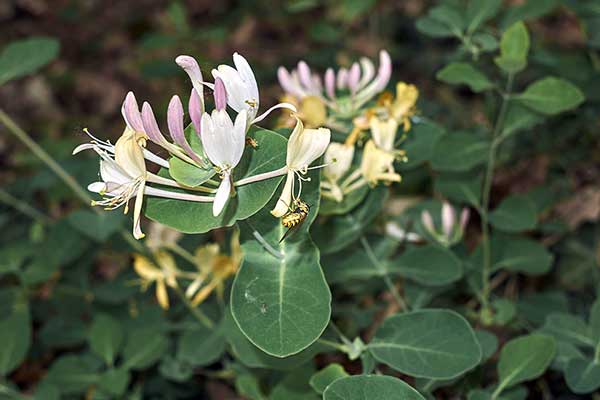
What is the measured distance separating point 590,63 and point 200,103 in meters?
1.52

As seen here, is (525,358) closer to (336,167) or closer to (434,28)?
(336,167)

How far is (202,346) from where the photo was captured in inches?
66.5

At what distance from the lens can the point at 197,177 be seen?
1.06 metres

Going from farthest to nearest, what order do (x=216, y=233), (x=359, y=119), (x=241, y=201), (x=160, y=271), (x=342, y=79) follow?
(x=216, y=233) → (x=160, y=271) → (x=342, y=79) → (x=359, y=119) → (x=241, y=201)

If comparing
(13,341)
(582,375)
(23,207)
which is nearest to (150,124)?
(582,375)

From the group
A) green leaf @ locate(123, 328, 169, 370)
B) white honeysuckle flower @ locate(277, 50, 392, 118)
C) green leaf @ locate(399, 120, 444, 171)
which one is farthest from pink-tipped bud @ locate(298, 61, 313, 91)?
green leaf @ locate(123, 328, 169, 370)

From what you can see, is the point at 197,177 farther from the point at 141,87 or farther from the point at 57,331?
the point at 141,87

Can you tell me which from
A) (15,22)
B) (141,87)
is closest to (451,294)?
(141,87)

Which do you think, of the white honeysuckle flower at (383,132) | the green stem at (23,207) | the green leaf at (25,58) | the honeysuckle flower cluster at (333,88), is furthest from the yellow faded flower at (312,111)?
the green stem at (23,207)

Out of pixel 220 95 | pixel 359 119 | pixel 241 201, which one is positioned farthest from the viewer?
pixel 359 119

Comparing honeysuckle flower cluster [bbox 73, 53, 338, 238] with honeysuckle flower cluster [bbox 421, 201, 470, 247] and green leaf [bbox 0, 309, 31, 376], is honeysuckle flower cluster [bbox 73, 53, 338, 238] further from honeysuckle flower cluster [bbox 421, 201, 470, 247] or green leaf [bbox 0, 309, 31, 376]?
green leaf [bbox 0, 309, 31, 376]

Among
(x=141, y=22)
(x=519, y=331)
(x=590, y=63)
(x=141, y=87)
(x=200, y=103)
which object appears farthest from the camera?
(x=141, y=22)

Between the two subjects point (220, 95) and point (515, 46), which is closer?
point (220, 95)

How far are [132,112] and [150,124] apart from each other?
3 cm
